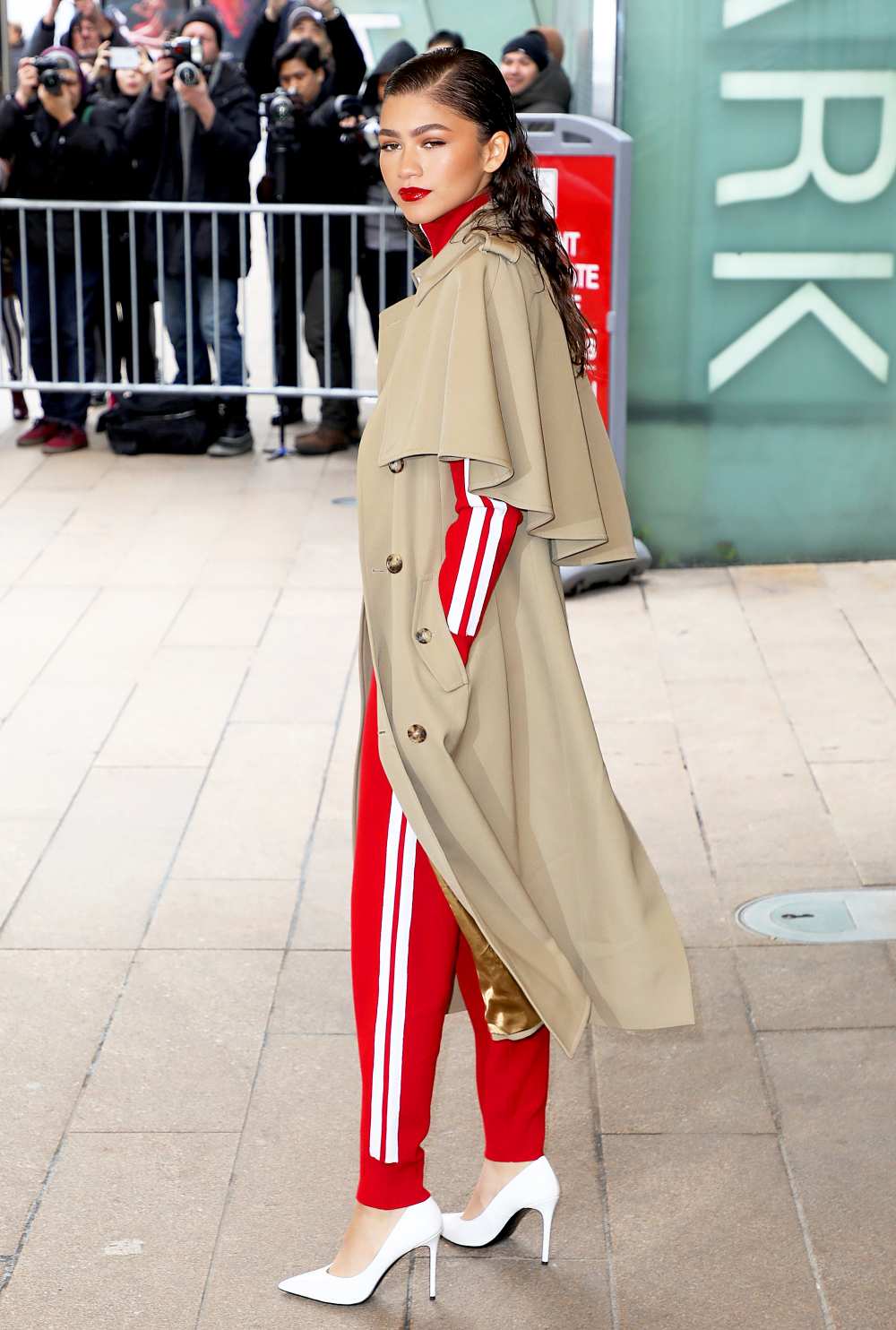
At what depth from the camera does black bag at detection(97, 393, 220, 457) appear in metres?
9.40

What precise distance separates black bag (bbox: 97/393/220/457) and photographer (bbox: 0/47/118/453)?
10.9 inches

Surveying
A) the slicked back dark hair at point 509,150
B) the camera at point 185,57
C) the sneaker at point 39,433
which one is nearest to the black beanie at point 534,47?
the camera at point 185,57

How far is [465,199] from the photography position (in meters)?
2.59

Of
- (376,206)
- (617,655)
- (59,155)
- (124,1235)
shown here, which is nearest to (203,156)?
(59,155)

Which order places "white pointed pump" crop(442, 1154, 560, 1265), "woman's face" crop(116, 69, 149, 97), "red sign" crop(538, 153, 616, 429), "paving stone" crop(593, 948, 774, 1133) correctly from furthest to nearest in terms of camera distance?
"woman's face" crop(116, 69, 149, 97) < "red sign" crop(538, 153, 616, 429) < "paving stone" crop(593, 948, 774, 1133) < "white pointed pump" crop(442, 1154, 560, 1265)

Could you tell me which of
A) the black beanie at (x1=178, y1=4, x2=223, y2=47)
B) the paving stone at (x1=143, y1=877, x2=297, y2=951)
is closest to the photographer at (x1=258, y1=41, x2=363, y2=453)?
the black beanie at (x1=178, y1=4, x2=223, y2=47)

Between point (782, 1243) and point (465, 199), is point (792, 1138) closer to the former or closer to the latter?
point (782, 1243)

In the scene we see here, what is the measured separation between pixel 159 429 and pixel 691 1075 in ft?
21.2

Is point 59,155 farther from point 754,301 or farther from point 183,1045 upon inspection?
point 183,1045

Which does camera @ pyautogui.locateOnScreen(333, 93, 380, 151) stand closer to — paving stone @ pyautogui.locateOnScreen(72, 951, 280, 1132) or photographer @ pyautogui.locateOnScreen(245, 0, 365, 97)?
photographer @ pyautogui.locateOnScreen(245, 0, 365, 97)

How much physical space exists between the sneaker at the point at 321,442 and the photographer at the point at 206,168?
29 centimetres

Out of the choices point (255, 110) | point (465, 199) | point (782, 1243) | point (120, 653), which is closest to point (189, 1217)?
point (782, 1243)

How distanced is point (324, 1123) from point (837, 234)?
491 centimetres

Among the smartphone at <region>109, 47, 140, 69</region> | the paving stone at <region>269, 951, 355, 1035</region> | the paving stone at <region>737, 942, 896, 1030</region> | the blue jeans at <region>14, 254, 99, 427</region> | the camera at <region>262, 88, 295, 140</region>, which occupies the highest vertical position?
the smartphone at <region>109, 47, 140, 69</region>
